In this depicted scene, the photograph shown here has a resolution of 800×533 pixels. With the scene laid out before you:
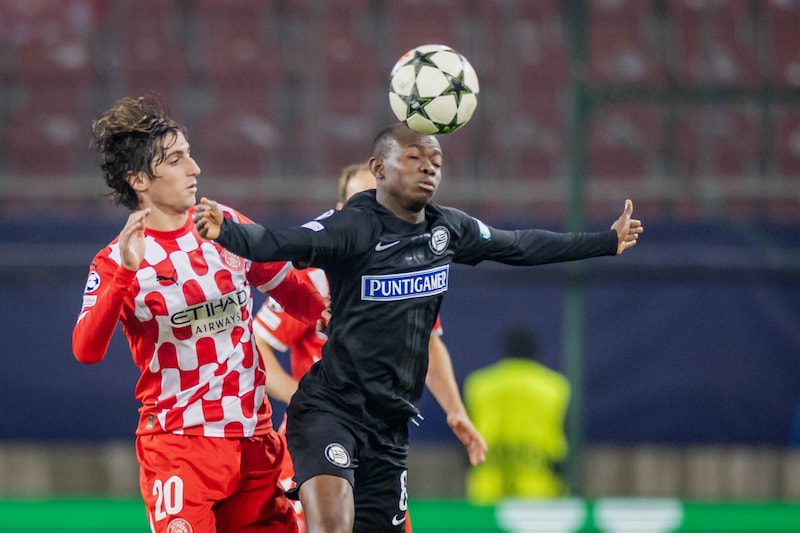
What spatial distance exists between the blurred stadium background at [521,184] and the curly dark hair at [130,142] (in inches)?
65.0

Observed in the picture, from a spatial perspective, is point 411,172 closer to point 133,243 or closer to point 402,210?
point 402,210

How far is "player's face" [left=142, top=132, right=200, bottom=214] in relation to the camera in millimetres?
4164

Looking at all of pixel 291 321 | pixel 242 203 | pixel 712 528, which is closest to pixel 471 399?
pixel 242 203

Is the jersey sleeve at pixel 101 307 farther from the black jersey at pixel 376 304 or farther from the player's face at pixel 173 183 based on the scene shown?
the black jersey at pixel 376 304

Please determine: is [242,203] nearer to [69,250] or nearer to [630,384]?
[69,250]

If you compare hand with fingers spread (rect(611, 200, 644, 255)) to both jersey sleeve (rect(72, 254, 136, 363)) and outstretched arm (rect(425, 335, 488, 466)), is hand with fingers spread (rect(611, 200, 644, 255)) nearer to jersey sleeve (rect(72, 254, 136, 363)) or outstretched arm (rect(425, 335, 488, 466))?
outstretched arm (rect(425, 335, 488, 466))


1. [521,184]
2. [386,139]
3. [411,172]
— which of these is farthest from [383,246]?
[521,184]

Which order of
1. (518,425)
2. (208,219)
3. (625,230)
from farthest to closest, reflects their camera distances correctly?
(518,425) → (625,230) → (208,219)

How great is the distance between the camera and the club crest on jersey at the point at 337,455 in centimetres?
403

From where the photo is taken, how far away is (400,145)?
164 inches

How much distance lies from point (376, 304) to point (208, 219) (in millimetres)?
709

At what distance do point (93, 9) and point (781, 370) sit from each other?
6371 millimetres

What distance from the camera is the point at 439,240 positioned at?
13.9ft

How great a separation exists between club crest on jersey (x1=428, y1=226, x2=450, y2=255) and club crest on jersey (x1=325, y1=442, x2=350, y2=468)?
2.45 feet
